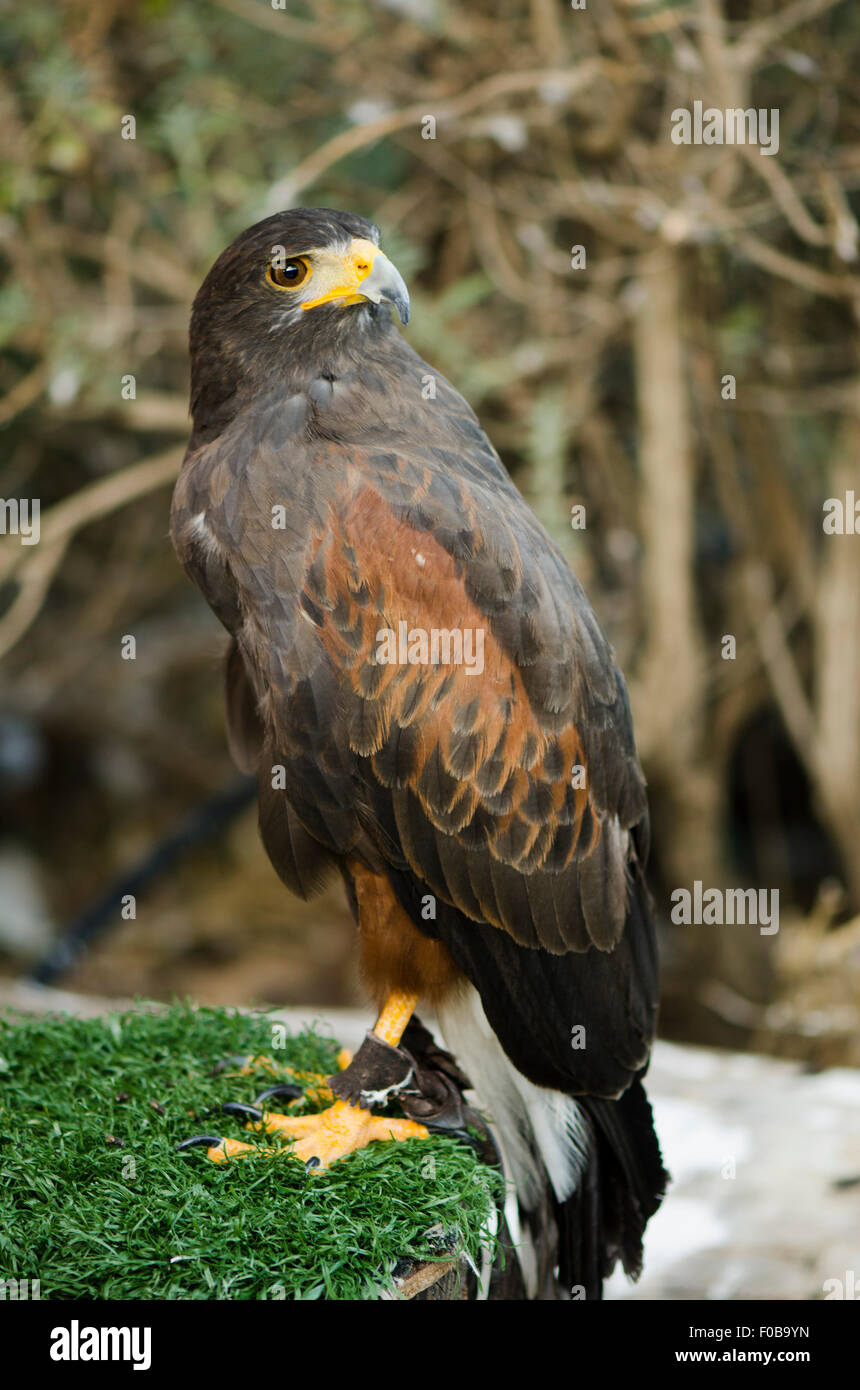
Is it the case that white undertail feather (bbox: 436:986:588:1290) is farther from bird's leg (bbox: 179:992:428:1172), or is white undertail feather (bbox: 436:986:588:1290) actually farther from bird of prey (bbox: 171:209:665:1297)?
bird's leg (bbox: 179:992:428:1172)

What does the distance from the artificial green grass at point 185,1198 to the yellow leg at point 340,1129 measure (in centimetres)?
3

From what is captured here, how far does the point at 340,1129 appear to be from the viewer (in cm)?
265

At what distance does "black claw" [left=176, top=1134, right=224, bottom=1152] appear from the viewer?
8.59ft

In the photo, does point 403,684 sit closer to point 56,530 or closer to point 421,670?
point 421,670

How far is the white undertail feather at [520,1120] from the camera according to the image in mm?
2855

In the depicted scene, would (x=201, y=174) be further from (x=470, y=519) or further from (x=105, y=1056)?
(x=105, y=1056)

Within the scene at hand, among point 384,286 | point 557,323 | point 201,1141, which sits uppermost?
point 557,323

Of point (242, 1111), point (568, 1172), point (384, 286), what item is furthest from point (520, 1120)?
point (384, 286)

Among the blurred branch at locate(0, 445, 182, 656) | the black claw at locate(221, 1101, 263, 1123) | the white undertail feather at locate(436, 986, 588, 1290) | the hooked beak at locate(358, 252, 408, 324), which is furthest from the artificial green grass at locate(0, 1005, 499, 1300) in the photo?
the blurred branch at locate(0, 445, 182, 656)

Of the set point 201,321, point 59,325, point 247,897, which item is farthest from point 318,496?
point 247,897

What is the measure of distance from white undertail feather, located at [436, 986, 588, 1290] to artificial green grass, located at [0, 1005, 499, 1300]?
0.76ft

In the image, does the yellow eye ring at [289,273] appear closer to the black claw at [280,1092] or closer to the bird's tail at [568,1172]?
the bird's tail at [568,1172]

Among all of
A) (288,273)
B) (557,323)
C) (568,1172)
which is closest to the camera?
(288,273)

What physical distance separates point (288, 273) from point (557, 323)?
3.38 meters
